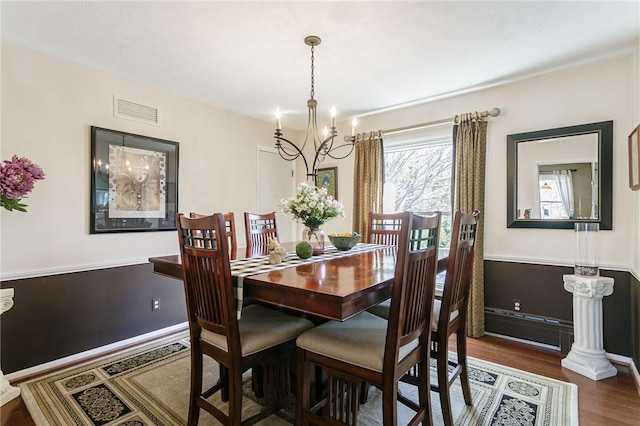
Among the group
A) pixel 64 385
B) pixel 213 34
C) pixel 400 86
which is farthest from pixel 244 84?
pixel 64 385

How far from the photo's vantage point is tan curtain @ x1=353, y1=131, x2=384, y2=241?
13.0 feet

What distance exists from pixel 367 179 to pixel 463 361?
247 centimetres

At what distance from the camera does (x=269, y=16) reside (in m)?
2.09

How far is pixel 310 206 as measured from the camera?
7.28 ft

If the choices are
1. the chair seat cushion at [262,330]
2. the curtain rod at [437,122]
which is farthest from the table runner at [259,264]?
the curtain rod at [437,122]

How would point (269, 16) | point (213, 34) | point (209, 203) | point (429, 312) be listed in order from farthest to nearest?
1. point (209, 203)
2. point (213, 34)
3. point (269, 16)
4. point (429, 312)

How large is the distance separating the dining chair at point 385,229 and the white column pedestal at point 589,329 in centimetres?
145

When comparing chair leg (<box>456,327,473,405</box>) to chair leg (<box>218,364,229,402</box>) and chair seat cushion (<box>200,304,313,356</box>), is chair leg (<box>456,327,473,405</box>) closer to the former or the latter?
chair seat cushion (<box>200,304,313,356</box>)

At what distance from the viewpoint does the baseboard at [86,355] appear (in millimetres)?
2428

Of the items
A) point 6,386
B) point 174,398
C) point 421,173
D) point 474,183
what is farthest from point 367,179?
point 6,386

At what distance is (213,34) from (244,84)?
910mm

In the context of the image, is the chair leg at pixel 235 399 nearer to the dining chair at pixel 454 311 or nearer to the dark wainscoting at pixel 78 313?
the dining chair at pixel 454 311

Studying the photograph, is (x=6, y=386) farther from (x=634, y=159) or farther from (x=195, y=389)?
(x=634, y=159)

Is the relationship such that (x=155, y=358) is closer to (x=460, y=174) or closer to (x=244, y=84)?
(x=244, y=84)
